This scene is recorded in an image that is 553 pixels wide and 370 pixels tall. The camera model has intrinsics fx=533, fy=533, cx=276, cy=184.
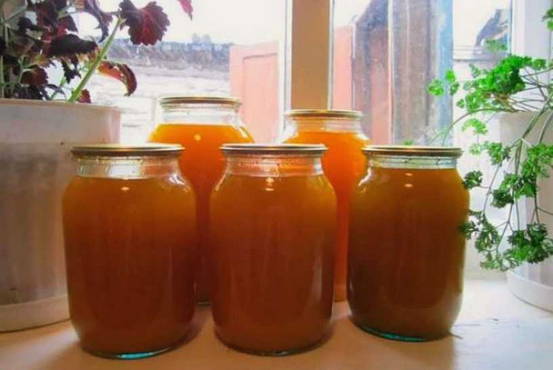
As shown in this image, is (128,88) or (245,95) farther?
(245,95)

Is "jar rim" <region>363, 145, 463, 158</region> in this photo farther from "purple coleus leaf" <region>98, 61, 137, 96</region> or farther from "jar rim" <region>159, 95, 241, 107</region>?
"purple coleus leaf" <region>98, 61, 137, 96</region>

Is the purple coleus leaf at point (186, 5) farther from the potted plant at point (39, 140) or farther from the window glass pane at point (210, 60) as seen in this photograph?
the window glass pane at point (210, 60)

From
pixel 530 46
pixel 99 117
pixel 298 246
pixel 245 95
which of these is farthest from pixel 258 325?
pixel 530 46

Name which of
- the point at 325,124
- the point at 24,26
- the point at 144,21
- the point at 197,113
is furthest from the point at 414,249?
the point at 24,26

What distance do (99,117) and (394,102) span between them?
53cm

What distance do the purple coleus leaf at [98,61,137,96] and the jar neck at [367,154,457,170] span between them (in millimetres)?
352

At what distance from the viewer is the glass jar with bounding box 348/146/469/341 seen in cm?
61

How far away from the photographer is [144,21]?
0.68 metres

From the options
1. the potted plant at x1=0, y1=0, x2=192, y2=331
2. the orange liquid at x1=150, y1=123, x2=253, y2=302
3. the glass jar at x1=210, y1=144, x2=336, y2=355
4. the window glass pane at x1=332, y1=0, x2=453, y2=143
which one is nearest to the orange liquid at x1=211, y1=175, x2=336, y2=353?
the glass jar at x1=210, y1=144, x2=336, y2=355

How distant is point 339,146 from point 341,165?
0.03 m

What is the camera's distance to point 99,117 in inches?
26.4

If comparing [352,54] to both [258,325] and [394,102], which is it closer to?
[394,102]

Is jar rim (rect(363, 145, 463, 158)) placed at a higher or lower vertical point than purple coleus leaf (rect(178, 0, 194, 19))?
lower

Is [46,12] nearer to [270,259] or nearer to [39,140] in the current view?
[39,140]
